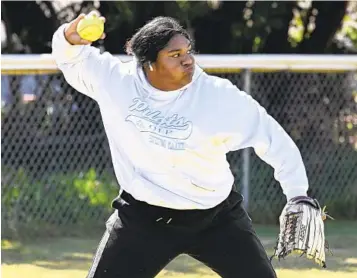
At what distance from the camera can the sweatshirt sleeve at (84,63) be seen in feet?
13.7

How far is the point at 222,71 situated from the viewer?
8578mm

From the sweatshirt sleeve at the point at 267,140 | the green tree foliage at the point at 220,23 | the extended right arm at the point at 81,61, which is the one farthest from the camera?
the green tree foliage at the point at 220,23

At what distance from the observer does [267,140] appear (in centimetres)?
388

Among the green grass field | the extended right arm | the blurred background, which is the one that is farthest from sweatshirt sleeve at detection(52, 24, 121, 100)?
the blurred background

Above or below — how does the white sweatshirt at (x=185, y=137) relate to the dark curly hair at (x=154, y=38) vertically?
below

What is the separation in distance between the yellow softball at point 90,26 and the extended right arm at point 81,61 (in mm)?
43

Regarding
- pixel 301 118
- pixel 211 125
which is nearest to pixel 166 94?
pixel 211 125

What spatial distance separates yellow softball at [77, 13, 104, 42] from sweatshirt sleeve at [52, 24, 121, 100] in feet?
0.32

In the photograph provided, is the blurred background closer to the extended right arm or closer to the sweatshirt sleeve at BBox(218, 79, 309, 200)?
the extended right arm

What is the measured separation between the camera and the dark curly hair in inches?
158

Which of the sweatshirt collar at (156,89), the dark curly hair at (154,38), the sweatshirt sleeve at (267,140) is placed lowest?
the sweatshirt sleeve at (267,140)

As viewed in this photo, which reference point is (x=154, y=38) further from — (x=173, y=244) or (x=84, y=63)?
(x=173, y=244)

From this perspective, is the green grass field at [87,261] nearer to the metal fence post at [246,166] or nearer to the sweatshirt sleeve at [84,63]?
the metal fence post at [246,166]

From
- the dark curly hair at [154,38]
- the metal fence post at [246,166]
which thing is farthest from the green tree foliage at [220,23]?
the dark curly hair at [154,38]
